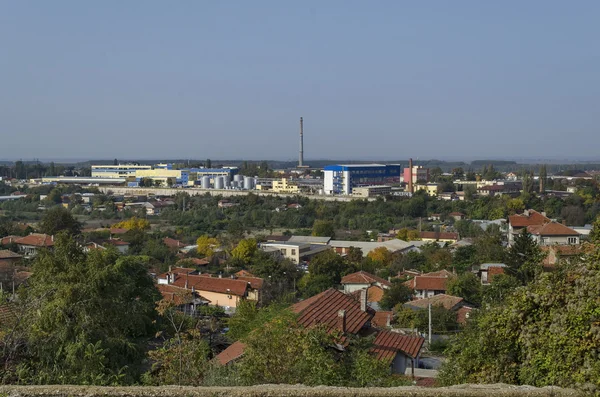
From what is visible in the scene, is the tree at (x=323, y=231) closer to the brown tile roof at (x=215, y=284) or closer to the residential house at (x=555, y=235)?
the residential house at (x=555, y=235)

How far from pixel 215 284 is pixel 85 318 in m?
10.5

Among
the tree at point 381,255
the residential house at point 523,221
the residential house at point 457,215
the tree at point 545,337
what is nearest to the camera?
the tree at point 545,337

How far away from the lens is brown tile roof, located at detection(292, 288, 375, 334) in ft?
26.6

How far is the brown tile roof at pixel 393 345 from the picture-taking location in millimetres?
8140

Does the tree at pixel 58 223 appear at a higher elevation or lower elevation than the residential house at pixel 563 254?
lower

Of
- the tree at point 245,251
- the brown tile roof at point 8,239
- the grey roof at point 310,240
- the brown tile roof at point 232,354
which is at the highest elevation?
the brown tile roof at point 232,354

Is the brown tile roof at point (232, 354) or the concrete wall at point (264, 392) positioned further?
the brown tile roof at point (232, 354)

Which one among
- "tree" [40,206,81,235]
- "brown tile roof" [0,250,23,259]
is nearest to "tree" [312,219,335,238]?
"tree" [40,206,81,235]

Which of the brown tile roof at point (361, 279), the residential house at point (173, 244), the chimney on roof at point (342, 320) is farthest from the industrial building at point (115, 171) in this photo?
the chimney on roof at point (342, 320)

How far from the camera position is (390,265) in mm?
22938

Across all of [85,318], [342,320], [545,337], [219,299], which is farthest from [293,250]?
[545,337]

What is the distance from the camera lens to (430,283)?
17609 mm

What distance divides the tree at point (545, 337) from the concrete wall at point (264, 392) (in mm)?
319

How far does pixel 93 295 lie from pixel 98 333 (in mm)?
590
